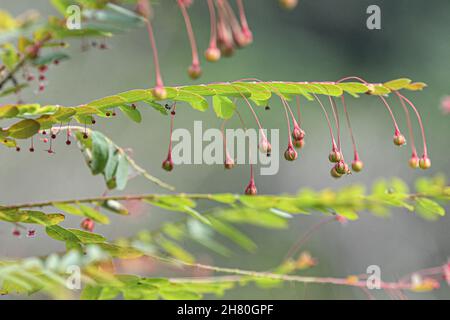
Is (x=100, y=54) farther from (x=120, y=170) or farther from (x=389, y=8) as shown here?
(x=120, y=170)

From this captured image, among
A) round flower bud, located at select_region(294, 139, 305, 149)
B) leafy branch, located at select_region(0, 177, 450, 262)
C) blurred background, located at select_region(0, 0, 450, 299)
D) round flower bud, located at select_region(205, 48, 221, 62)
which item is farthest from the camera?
blurred background, located at select_region(0, 0, 450, 299)

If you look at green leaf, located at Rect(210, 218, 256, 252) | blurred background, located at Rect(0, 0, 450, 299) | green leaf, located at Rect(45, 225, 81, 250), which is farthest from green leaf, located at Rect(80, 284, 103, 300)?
blurred background, located at Rect(0, 0, 450, 299)

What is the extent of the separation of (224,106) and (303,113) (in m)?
4.23

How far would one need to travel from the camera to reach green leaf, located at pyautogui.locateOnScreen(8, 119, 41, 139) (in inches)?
29.5

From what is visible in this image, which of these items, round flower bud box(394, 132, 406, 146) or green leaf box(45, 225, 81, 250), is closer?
green leaf box(45, 225, 81, 250)

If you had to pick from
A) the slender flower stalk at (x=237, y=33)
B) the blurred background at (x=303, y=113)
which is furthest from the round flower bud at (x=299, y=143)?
the blurred background at (x=303, y=113)

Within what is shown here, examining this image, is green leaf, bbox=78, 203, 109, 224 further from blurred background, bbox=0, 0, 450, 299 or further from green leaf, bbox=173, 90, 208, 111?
blurred background, bbox=0, 0, 450, 299

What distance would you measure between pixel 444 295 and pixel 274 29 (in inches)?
89.8

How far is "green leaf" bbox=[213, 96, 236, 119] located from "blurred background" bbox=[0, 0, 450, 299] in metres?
3.55

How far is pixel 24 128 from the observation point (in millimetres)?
751

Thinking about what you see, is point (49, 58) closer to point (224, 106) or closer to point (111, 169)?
point (111, 169)

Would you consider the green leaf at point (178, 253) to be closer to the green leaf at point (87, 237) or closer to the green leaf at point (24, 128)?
the green leaf at point (87, 237)

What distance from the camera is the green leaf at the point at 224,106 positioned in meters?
0.91

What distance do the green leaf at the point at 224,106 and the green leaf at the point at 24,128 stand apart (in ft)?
0.83
